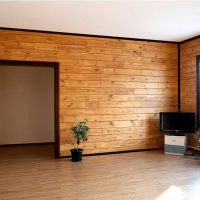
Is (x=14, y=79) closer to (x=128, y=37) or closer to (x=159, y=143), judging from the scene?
(x=128, y=37)

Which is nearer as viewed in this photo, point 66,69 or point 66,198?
point 66,198

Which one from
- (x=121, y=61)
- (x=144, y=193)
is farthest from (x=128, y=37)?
(x=144, y=193)

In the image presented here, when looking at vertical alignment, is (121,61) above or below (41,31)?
below

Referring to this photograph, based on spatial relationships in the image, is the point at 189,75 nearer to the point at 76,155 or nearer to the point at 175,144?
the point at 175,144

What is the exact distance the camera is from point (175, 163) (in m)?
4.71

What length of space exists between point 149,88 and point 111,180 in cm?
275

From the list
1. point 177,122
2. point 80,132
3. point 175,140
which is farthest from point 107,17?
point 175,140

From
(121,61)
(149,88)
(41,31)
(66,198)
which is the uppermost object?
(41,31)

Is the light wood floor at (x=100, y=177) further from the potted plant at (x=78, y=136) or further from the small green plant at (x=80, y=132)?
the small green plant at (x=80, y=132)

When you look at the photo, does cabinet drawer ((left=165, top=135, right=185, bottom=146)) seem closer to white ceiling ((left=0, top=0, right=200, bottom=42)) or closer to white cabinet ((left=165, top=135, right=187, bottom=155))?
white cabinet ((left=165, top=135, right=187, bottom=155))

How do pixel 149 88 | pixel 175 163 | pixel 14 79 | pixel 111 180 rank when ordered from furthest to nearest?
pixel 14 79 → pixel 149 88 → pixel 175 163 → pixel 111 180

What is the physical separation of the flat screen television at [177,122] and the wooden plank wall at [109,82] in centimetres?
31

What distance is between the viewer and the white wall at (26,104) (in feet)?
21.9

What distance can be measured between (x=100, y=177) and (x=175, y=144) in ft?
7.36
